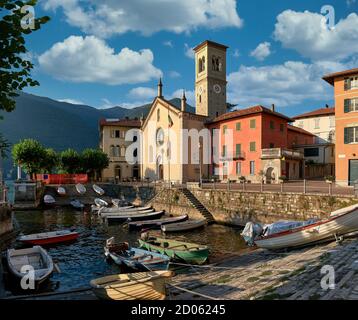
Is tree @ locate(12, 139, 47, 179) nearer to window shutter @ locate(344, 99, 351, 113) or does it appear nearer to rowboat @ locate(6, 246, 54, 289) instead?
rowboat @ locate(6, 246, 54, 289)

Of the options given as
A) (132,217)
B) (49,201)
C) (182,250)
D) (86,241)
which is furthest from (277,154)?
(49,201)

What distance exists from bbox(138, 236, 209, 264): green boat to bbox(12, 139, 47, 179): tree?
126 ft

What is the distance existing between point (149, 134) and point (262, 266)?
44837 mm

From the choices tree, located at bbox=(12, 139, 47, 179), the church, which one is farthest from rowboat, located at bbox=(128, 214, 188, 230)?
tree, located at bbox=(12, 139, 47, 179)

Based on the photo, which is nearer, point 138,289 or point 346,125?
point 138,289

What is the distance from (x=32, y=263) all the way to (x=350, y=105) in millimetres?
31696

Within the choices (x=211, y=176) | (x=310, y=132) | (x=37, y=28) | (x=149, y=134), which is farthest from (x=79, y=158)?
(x=37, y=28)

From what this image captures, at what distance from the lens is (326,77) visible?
105 ft

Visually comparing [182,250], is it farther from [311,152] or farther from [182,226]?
[311,152]

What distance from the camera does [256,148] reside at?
41.0 meters

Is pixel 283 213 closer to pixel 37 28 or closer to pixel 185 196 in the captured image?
pixel 185 196

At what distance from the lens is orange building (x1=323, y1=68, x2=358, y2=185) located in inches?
1196

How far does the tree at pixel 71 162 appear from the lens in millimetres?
55281
